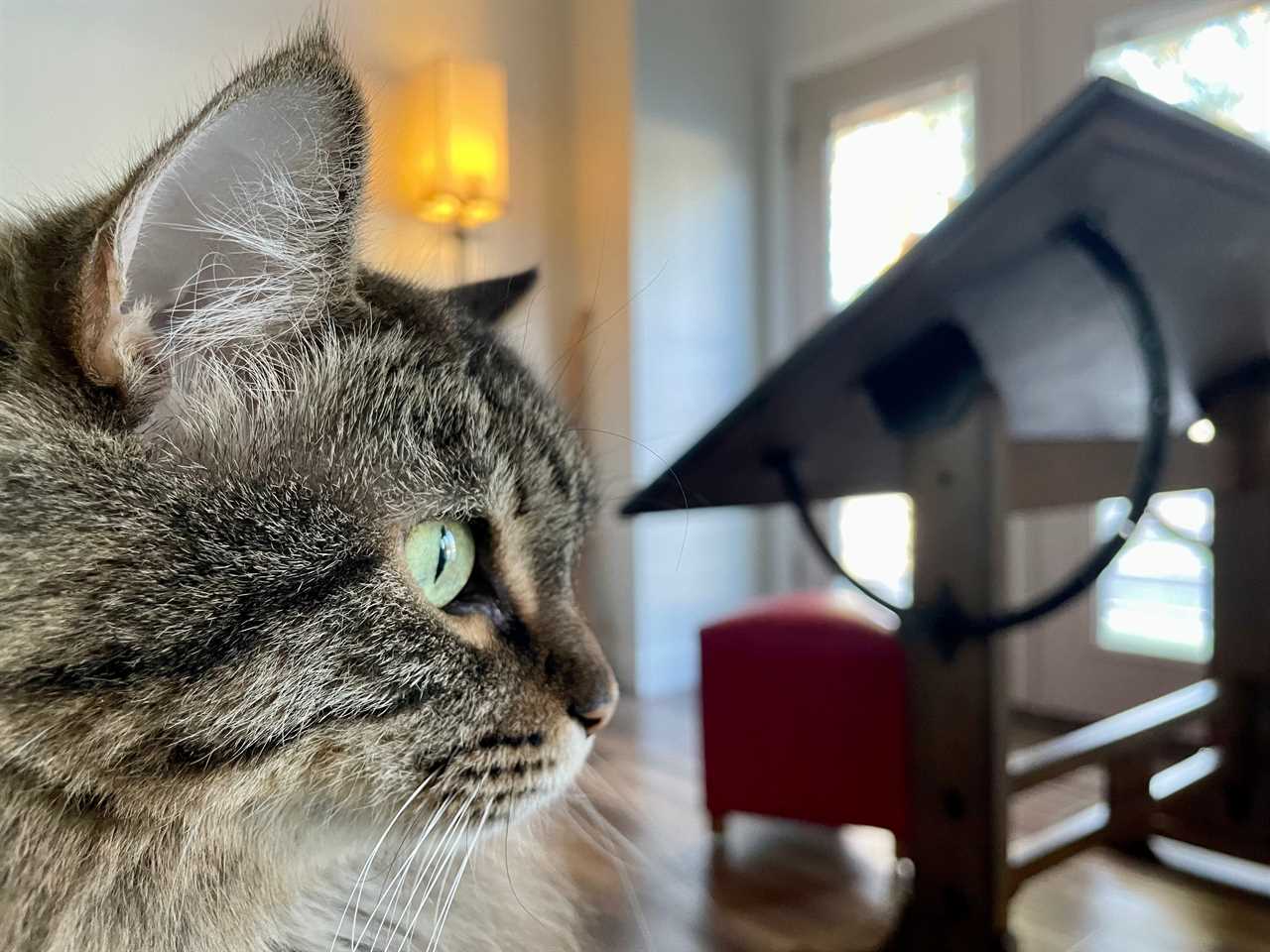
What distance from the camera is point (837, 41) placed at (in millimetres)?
2756

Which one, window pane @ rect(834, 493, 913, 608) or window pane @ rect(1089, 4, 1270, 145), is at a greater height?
window pane @ rect(1089, 4, 1270, 145)

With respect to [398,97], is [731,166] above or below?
above

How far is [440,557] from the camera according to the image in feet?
1.68

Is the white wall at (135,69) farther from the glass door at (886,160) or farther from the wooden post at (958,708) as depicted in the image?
the glass door at (886,160)

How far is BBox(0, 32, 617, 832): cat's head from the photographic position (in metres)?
0.39

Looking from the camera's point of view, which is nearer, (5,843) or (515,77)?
(5,843)

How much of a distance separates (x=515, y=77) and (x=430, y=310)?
1.73 m

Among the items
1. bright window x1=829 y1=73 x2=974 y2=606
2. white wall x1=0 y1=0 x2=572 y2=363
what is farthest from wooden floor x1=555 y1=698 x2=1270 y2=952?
bright window x1=829 y1=73 x2=974 y2=606

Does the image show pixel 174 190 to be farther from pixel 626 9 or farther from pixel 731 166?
pixel 731 166

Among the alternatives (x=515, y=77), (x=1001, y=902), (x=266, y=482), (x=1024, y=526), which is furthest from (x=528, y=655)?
(x=1024, y=526)

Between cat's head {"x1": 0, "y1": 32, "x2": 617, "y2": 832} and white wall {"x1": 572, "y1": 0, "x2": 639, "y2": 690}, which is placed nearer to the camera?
cat's head {"x1": 0, "y1": 32, "x2": 617, "y2": 832}

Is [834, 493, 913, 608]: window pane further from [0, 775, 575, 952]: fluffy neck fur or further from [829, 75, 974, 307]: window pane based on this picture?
[0, 775, 575, 952]: fluffy neck fur

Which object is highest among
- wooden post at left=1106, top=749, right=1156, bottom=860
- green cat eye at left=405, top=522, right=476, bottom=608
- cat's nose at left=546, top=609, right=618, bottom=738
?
green cat eye at left=405, top=522, right=476, bottom=608

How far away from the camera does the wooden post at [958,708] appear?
92cm
